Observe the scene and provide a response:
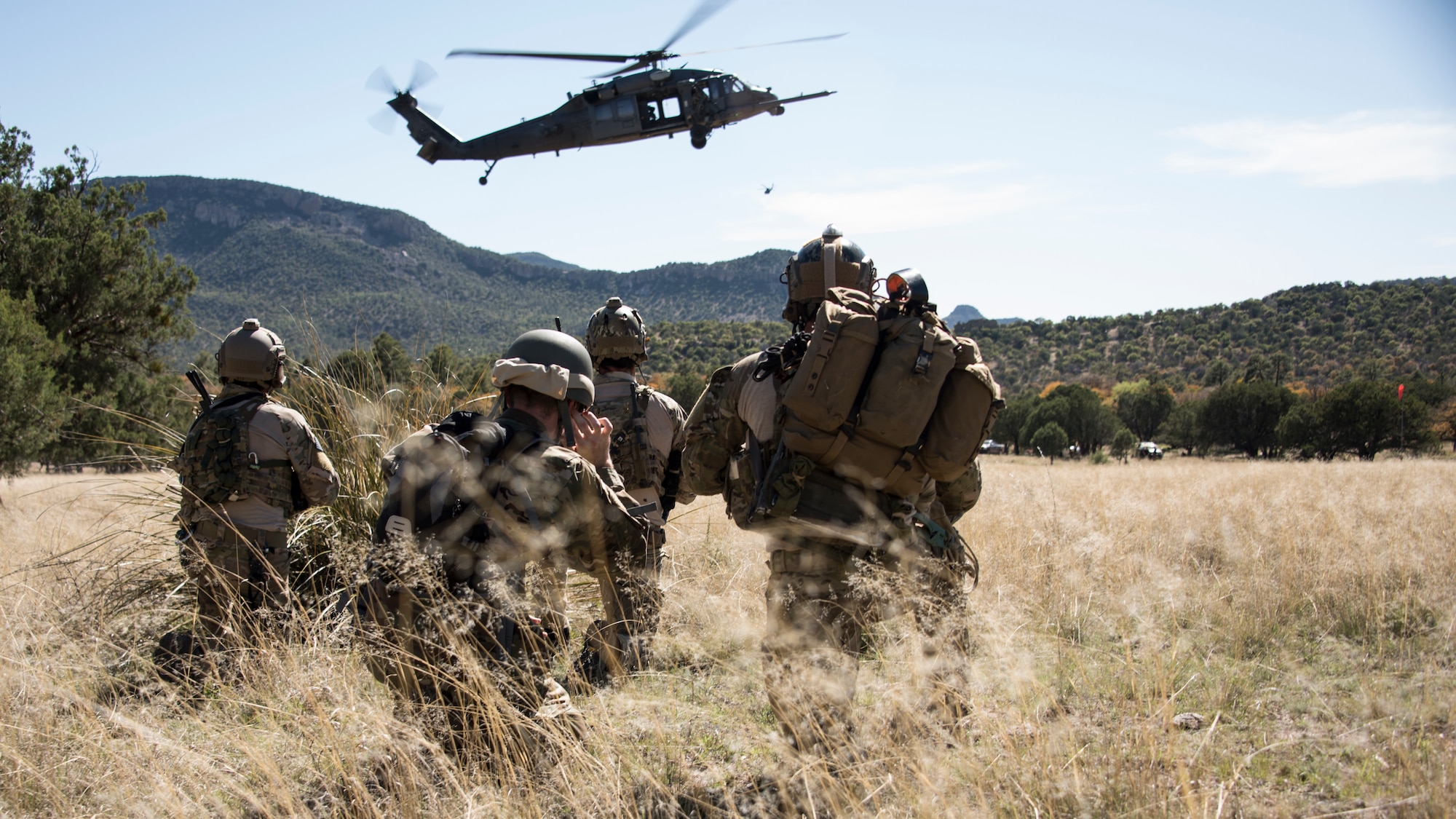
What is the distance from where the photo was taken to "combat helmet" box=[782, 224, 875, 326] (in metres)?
3.44

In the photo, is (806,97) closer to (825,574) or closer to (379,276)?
(825,574)

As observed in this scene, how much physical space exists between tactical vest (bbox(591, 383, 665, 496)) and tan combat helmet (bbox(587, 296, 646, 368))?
0.87ft

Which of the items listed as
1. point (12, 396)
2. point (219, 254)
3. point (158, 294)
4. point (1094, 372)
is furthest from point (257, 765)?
point (219, 254)

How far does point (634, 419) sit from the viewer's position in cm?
436

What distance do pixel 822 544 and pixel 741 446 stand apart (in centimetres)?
72

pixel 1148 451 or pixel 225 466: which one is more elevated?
pixel 225 466

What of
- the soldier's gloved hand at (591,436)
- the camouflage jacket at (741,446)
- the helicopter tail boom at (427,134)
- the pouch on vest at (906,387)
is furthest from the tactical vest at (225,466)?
the helicopter tail boom at (427,134)

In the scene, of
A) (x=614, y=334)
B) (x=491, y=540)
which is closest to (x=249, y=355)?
(x=614, y=334)

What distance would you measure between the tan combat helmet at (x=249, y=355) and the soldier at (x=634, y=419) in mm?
1580

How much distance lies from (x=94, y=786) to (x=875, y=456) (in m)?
2.80

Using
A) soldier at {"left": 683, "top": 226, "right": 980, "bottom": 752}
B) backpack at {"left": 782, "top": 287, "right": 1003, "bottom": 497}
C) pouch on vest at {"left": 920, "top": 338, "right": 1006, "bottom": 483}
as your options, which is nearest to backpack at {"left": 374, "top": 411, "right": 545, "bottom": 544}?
soldier at {"left": 683, "top": 226, "right": 980, "bottom": 752}

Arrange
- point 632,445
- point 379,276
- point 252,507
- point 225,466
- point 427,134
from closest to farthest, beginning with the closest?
point 225,466
point 252,507
point 632,445
point 427,134
point 379,276

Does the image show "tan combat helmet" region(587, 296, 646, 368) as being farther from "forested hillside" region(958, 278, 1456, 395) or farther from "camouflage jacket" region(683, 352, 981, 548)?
"forested hillside" region(958, 278, 1456, 395)

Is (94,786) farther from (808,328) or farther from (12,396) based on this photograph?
(12,396)
